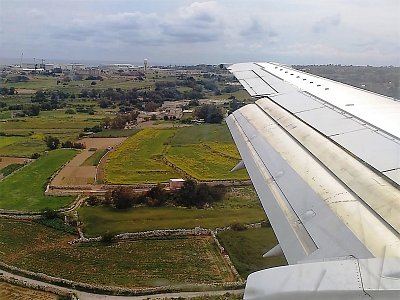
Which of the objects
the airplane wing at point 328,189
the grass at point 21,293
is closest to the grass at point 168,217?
the grass at point 21,293

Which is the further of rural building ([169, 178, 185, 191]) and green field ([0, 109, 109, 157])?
green field ([0, 109, 109, 157])

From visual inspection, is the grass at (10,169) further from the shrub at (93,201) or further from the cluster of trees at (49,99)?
the cluster of trees at (49,99)

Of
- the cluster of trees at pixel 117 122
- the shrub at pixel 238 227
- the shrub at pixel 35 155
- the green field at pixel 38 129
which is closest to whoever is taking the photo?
the shrub at pixel 238 227

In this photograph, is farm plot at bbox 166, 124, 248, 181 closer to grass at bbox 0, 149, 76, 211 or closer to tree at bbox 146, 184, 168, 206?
tree at bbox 146, 184, 168, 206

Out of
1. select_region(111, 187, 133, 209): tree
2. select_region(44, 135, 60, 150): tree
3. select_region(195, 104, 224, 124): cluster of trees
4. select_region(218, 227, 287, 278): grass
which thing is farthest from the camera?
select_region(195, 104, 224, 124): cluster of trees

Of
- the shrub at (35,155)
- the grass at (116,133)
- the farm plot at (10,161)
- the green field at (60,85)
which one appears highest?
the green field at (60,85)

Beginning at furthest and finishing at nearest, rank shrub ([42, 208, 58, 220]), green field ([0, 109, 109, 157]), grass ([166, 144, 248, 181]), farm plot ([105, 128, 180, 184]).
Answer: green field ([0, 109, 109, 157]), farm plot ([105, 128, 180, 184]), grass ([166, 144, 248, 181]), shrub ([42, 208, 58, 220])

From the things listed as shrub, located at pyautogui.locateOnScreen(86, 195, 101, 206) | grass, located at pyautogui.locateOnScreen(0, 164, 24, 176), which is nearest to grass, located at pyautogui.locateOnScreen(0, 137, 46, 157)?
grass, located at pyautogui.locateOnScreen(0, 164, 24, 176)
